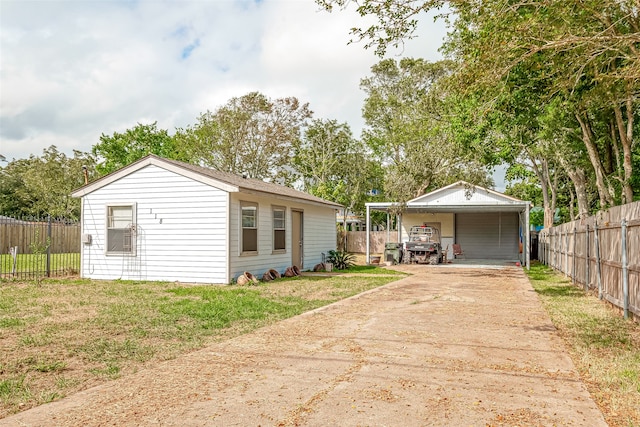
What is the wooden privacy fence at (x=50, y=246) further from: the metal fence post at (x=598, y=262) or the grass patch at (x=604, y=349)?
the metal fence post at (x=598, y=262)

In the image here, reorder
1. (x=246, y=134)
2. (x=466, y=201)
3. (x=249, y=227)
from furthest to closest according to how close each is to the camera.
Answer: (x=246, y=134) → (x=466, y=201) → (x=249, y=227)

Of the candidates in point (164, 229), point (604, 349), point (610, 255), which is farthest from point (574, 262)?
point (164, 229)

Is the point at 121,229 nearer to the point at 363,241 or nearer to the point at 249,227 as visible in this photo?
the point at 249,227

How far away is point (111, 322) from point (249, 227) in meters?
6.90

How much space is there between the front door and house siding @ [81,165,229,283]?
417 centimetres

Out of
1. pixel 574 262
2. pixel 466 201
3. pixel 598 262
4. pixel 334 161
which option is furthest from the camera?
pixel 334 161

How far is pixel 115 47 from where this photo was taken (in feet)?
44.3

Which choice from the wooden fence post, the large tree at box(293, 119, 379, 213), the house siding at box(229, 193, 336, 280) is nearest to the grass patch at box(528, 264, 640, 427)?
the wooden fence post

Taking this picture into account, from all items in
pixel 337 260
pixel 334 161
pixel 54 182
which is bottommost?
pixel 337 260

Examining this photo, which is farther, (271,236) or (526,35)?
(271,236)

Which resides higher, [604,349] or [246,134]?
[246,134]

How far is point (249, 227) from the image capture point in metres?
14.2

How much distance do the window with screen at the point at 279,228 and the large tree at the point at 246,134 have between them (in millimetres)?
18661

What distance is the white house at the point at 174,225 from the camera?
13367 mm
